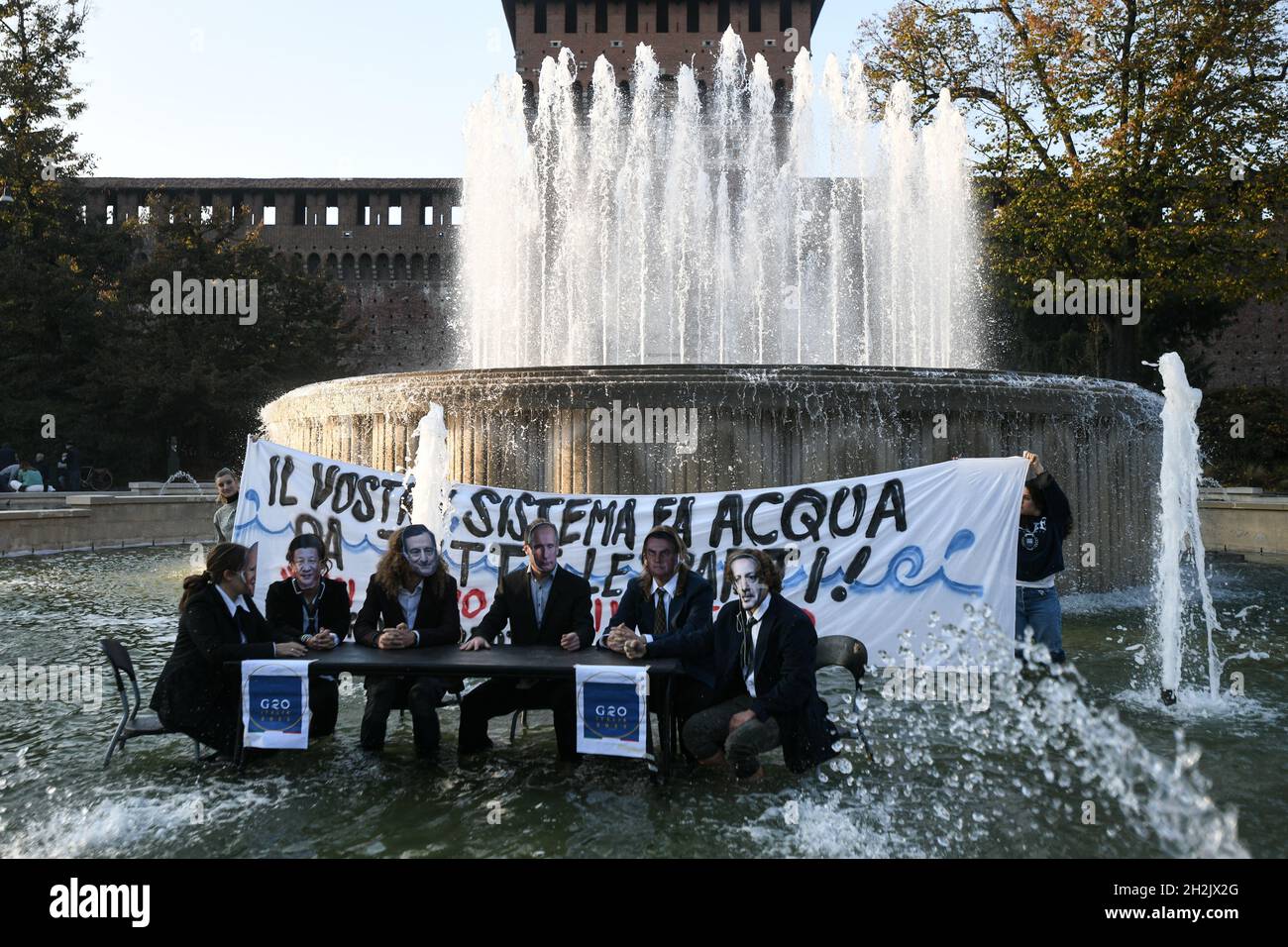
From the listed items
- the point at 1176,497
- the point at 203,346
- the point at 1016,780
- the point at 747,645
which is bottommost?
the point at 1016,780

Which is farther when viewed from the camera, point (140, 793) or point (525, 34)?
point (525, 34)

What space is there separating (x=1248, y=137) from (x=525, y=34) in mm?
30747

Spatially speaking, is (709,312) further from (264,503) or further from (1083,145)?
(264,503)

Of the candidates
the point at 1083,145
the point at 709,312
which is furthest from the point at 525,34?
the point at 1083,145

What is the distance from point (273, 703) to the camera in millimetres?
4184

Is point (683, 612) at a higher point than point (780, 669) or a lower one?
higher

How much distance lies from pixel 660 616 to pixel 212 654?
1924mm

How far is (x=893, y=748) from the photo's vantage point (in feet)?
A: 14.6

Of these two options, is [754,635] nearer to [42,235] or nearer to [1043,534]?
[1043,534]

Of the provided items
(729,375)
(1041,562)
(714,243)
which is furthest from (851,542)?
(714,243)

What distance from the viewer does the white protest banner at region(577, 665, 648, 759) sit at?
398cm

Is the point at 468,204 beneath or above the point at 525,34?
beneath

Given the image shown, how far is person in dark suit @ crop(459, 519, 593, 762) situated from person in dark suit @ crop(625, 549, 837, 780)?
635mm

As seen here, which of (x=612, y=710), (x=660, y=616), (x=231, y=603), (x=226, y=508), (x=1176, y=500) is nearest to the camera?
(x=612, y=710)
